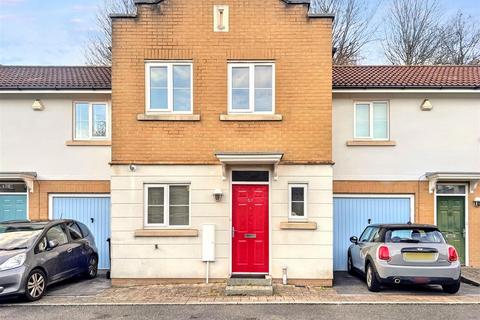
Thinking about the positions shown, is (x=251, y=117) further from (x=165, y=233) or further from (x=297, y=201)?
(x=165, y=233)

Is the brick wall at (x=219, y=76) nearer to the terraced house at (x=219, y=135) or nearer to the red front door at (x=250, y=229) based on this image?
the terraced house at (x=219, y=135)

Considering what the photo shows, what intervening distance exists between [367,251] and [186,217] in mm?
4257

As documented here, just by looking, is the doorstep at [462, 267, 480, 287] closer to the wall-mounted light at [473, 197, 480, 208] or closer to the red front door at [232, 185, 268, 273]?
the wall-mounted light at [473, 197, 480, 208]

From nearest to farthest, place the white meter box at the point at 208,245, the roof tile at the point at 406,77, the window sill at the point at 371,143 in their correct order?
the white meter box at the point at 208,245
the roof tile at the point at 406,77
the window sill at the point at 371,143

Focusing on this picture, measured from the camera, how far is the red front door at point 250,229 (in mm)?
10930

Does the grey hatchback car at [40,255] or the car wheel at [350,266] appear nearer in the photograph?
the grey hatchback car at [40,255]

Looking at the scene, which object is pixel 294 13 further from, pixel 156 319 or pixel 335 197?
pixel 156 319

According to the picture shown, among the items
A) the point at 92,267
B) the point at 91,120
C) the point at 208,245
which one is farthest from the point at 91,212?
the point at 208,245

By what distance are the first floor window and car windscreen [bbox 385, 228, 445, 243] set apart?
199 cm

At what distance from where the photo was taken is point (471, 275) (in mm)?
11820

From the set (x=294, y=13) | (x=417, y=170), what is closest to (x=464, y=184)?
(x=417, y=170)

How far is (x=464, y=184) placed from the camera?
13484mm

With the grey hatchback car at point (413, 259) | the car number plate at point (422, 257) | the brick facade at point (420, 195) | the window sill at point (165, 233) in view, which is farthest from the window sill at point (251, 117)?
the car number plate at point (422, 257)

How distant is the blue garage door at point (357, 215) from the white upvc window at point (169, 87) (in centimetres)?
550
